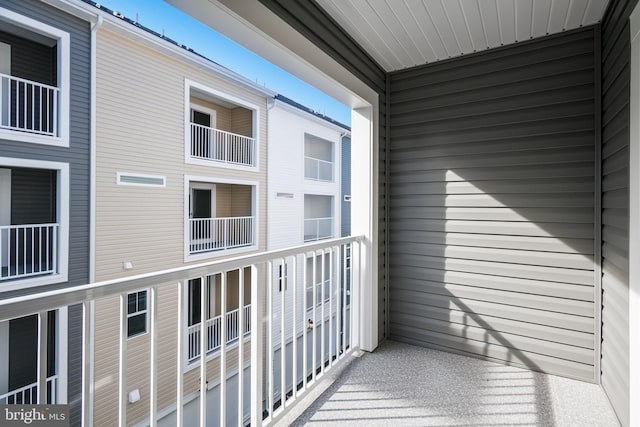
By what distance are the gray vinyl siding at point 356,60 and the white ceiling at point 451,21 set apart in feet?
0.21

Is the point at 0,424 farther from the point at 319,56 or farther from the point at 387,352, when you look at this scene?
the point at 387,352

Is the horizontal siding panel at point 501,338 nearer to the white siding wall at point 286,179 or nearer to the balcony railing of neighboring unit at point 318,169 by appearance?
the white siding wall at point 286,179

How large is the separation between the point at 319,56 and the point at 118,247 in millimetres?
3200

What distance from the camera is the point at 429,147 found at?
2.42 meters

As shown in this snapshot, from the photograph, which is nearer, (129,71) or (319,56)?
(319,56)

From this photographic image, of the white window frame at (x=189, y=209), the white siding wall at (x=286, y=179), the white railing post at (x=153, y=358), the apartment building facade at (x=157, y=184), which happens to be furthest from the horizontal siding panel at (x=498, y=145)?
the white siding wall at (x=286, y=179)

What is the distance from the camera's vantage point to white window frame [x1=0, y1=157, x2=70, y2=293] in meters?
2.47

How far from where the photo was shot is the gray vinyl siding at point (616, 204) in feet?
4.80

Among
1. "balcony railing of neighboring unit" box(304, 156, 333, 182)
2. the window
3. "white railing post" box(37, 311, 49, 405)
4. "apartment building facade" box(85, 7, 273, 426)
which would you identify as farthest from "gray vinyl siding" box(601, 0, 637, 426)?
"balcony railing of neighboring unit" box(304, 156, 333, 182)

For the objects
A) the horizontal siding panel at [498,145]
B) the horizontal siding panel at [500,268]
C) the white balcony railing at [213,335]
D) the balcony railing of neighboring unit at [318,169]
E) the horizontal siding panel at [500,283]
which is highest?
the balcony railing of neighboring unit at [318,169]

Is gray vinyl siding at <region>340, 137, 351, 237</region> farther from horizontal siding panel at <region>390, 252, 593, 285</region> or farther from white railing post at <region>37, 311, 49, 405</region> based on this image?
white railing post at <region>37, 311, 49, 405</region>

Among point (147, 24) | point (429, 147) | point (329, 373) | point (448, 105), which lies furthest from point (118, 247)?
point (448, 105)

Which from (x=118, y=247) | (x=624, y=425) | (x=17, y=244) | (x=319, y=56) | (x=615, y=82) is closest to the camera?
(x=624, y=425)

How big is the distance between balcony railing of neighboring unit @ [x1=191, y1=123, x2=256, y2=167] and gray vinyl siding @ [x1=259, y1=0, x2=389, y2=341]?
9.95 ft
